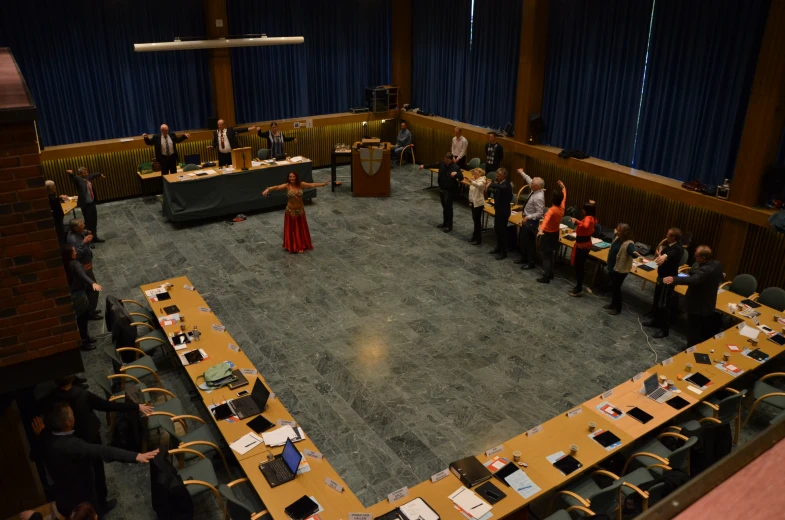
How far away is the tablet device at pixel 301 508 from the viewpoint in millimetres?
4445

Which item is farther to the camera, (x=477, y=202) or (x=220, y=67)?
(x=220, y=67)

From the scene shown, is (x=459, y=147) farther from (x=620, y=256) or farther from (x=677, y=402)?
(x=677, y=402)

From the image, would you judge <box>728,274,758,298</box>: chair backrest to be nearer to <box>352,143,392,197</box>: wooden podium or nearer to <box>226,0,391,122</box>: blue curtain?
<box>352,143,392,197</box>: wooden podium

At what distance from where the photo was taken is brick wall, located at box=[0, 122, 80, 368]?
3633 mm

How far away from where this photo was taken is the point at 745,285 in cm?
807

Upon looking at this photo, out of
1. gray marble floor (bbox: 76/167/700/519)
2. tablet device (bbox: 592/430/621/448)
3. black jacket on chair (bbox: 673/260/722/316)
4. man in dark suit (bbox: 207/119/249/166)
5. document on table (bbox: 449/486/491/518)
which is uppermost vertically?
man in dark suit (bbox: 207/119/249/166)

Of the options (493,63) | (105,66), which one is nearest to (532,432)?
(493,63)

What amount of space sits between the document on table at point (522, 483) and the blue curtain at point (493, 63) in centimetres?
1069

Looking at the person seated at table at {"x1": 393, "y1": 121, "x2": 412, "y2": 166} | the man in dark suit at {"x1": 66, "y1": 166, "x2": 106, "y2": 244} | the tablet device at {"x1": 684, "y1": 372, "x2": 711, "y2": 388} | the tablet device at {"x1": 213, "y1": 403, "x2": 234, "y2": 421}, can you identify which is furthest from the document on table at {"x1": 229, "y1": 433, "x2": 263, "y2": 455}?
the person seated at table at {"x1": 393, "y1": 121, "x2": 412, "y2": 166}

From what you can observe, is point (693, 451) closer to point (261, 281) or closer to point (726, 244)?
point (726, 244)

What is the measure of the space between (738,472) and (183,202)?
1205cm

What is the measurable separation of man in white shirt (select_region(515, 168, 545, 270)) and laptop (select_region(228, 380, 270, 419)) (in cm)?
584

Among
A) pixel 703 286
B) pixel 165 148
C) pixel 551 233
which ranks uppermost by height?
pixel 165 148

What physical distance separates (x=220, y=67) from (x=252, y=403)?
1091cm
